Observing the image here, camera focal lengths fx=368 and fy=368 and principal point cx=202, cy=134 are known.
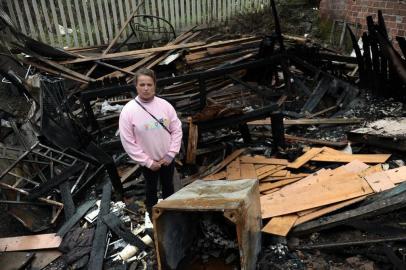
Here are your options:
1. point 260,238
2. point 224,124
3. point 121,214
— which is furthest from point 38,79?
point 260,238

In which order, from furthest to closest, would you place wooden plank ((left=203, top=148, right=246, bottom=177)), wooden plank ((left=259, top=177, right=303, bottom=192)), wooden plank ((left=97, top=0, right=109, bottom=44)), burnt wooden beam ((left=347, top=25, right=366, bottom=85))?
1. wooden plank ((left=97, top=0, right=109, bottom=44))
2. burnt wooden beam ((left=347, top=25, right=366, bottom=85))
3. wooden plank ((left=203, top=148, right=246, bottom=177))
4. wooden plank ((left=259, top=177, right=303, bottom=192))

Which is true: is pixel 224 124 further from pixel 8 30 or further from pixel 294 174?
pixel 8 30

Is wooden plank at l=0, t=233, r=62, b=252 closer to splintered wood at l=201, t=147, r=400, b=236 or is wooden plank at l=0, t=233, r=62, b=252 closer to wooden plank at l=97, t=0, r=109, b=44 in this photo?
splintered wood at l=201, t=147, r=400, b=236

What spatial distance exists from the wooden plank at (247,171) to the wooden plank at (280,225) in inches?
45.1

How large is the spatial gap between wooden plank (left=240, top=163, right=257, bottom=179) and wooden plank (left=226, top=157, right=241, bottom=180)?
2.2 inches

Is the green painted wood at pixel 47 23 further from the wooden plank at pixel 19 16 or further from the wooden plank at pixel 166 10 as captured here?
the wooden plank at pixel 166 10

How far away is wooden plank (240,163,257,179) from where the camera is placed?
5036mm

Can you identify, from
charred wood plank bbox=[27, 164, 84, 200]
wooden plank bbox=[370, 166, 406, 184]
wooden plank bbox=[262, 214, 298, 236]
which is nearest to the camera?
wooden plank bbox=[262, 214, 298, 236]

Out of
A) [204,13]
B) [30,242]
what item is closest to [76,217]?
[30,242]

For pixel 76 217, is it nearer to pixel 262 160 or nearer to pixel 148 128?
pixel 148 128

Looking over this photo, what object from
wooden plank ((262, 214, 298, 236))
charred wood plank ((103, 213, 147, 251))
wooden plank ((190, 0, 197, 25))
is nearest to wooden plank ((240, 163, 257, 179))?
wooden plank ((262, 214, 298, 236))

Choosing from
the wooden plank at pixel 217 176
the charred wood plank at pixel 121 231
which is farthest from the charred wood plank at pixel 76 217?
the wooden plank at pixel 217 176

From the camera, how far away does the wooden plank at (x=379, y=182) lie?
3.99 meters

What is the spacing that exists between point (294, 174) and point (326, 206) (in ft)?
3.67
